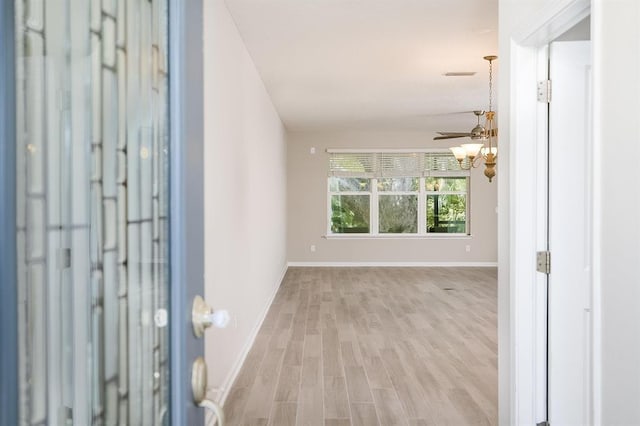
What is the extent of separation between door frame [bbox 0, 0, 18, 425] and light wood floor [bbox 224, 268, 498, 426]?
2356 mm

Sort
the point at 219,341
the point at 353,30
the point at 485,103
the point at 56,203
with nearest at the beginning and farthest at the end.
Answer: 1. the point at 56,203
2. the point at 219,341
3. the point at 353,30
4. the point at 485,103

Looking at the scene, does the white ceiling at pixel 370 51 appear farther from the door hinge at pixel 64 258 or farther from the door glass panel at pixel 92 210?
the door hinge at pixel 64 258

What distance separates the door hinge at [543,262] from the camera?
1995 millimetres

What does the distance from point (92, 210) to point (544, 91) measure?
1.81 metres

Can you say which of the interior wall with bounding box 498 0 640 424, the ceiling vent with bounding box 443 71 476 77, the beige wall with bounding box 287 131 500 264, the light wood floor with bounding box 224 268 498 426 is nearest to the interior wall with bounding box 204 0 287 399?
the light wood floor with bounding box 224 268 498 426

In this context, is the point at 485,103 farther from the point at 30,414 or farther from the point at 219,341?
the point at 30,414

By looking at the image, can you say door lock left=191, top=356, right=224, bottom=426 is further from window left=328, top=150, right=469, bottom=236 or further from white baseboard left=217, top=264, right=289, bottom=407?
window left=328, top=150, right=469, bottom=236

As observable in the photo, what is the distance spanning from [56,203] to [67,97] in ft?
0.56

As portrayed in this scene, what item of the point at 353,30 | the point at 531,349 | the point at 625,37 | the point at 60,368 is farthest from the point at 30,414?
the point at 353,30

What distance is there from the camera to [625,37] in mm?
1314

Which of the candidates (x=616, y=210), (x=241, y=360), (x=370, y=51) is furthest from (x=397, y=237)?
(x=616, y=210)

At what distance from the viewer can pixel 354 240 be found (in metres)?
9.37

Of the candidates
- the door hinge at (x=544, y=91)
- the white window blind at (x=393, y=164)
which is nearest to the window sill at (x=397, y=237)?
the white window blind at (x=393, y=164)

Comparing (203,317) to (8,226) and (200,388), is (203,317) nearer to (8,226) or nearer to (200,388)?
(200,388)
